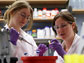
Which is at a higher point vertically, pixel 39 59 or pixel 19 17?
pixel 19 17

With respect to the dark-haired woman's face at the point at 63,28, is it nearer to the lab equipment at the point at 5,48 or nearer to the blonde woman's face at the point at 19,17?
the blonde woman's face at the point at 19,17

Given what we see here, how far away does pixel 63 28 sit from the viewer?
1.67 meters

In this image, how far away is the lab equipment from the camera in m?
0.83

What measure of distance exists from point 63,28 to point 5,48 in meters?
0.89

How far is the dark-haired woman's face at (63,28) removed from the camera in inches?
65.7

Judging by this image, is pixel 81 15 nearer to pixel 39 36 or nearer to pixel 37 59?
pixel 39 36

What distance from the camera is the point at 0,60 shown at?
830mm

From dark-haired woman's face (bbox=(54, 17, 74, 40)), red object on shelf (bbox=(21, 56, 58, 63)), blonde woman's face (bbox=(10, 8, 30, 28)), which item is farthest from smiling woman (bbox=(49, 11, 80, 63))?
red object on shelf (bbox=(21, 56, 58, 63))

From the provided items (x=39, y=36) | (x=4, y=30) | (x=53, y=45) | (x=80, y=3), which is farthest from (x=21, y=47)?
(x=80, y=3)

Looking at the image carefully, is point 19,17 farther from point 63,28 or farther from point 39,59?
point 39,59

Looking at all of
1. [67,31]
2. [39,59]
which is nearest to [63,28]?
[67,31]

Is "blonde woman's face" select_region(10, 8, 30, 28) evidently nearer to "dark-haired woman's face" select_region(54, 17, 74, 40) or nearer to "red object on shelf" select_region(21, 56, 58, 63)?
"dark-haired woman's face" select_region(54, 17, 74, 40)

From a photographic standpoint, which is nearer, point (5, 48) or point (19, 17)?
point (5, 48)

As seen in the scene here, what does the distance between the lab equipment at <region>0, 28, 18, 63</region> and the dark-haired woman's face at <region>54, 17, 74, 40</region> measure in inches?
32.9
